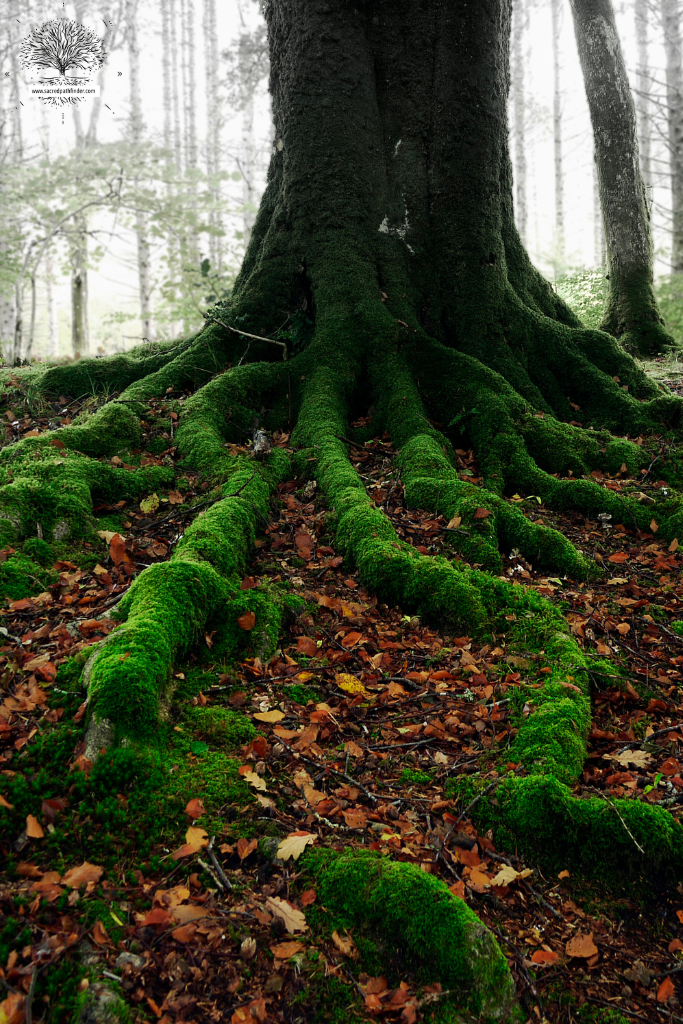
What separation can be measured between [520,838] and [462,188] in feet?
19.7

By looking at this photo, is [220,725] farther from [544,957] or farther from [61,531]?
[61,531]

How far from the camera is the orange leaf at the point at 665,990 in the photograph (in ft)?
6.61

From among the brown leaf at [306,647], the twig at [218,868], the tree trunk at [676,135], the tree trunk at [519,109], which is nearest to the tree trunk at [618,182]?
the tree trunk at [676,135]

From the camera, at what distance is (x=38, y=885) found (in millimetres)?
1920

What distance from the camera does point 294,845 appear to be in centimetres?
224

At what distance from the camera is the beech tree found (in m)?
3.99

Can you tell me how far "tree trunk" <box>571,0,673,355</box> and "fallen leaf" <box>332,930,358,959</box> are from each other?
989cm

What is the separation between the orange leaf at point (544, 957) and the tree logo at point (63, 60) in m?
12.4

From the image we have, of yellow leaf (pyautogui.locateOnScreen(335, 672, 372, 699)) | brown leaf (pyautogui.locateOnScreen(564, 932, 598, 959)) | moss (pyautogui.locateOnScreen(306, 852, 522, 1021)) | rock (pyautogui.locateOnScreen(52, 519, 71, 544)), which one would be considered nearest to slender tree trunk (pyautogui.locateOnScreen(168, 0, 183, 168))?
rock (pyautogui.locateOnScreen(52, 519, 71, 544))

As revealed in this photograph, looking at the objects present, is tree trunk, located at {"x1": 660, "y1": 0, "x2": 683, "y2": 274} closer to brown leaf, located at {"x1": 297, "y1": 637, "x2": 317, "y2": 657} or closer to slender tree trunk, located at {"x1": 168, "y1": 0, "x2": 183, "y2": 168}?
brown leaf, located at {"x1": 297, "y1": 637, "x2": 317, "y2": 657}

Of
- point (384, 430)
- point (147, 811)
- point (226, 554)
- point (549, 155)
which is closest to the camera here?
point (147, 811)

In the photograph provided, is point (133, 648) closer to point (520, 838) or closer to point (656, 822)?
point (520, 838)

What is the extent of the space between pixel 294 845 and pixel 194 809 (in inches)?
15.8

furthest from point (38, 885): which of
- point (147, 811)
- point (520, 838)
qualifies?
point (520, 838)
